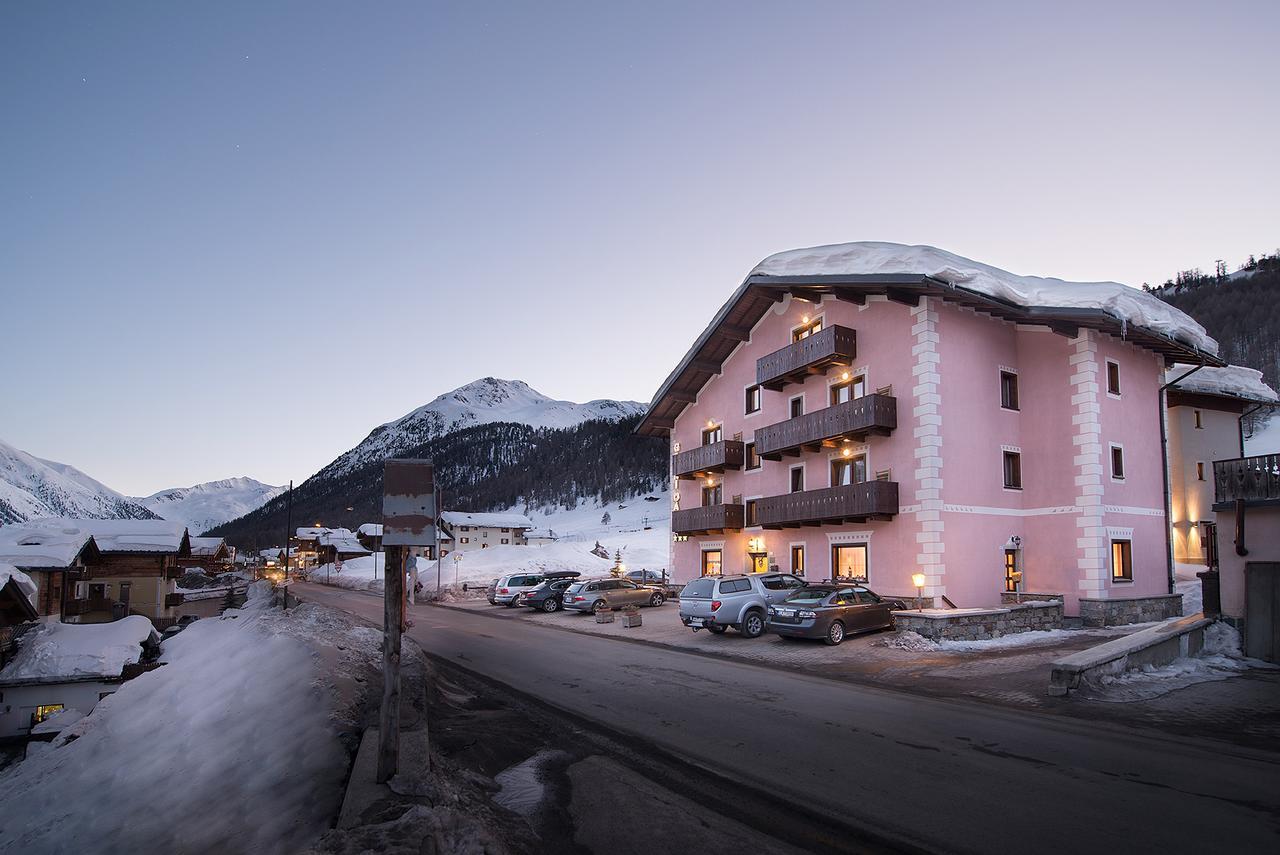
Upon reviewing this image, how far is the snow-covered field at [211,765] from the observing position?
7.05 meters

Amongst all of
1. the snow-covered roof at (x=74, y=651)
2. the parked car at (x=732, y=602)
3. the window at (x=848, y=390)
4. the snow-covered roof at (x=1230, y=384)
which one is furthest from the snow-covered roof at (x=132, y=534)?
the snow-covered roof at (x=1230, y=384)

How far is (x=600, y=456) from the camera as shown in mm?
190500

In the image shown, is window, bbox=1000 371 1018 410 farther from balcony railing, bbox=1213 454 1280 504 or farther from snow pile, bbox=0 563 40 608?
snow pile, bbox=0 563 40 608

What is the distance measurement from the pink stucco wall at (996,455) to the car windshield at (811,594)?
5.01 metres

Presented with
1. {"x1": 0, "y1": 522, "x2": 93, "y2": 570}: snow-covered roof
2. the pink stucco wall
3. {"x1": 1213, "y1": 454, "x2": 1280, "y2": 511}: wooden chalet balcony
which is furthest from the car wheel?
{"x1": 0, "y1": 522, "x2": 93, "y2": 570}: snow-covered roof

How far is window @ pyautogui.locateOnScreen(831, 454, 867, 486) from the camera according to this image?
27372 millimetres

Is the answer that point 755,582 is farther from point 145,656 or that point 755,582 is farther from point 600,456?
point 600,456

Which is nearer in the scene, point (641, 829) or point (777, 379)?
point (641, 829)

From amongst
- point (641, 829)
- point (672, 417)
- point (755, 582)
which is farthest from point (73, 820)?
point (672, 417)

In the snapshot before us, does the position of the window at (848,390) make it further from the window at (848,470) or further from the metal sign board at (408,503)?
the metal sign board at (408,503)

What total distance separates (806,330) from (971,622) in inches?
581

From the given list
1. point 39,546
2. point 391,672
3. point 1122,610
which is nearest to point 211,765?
point 391,672

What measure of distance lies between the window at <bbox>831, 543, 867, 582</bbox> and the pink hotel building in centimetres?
6

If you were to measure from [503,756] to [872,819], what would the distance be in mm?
4496
